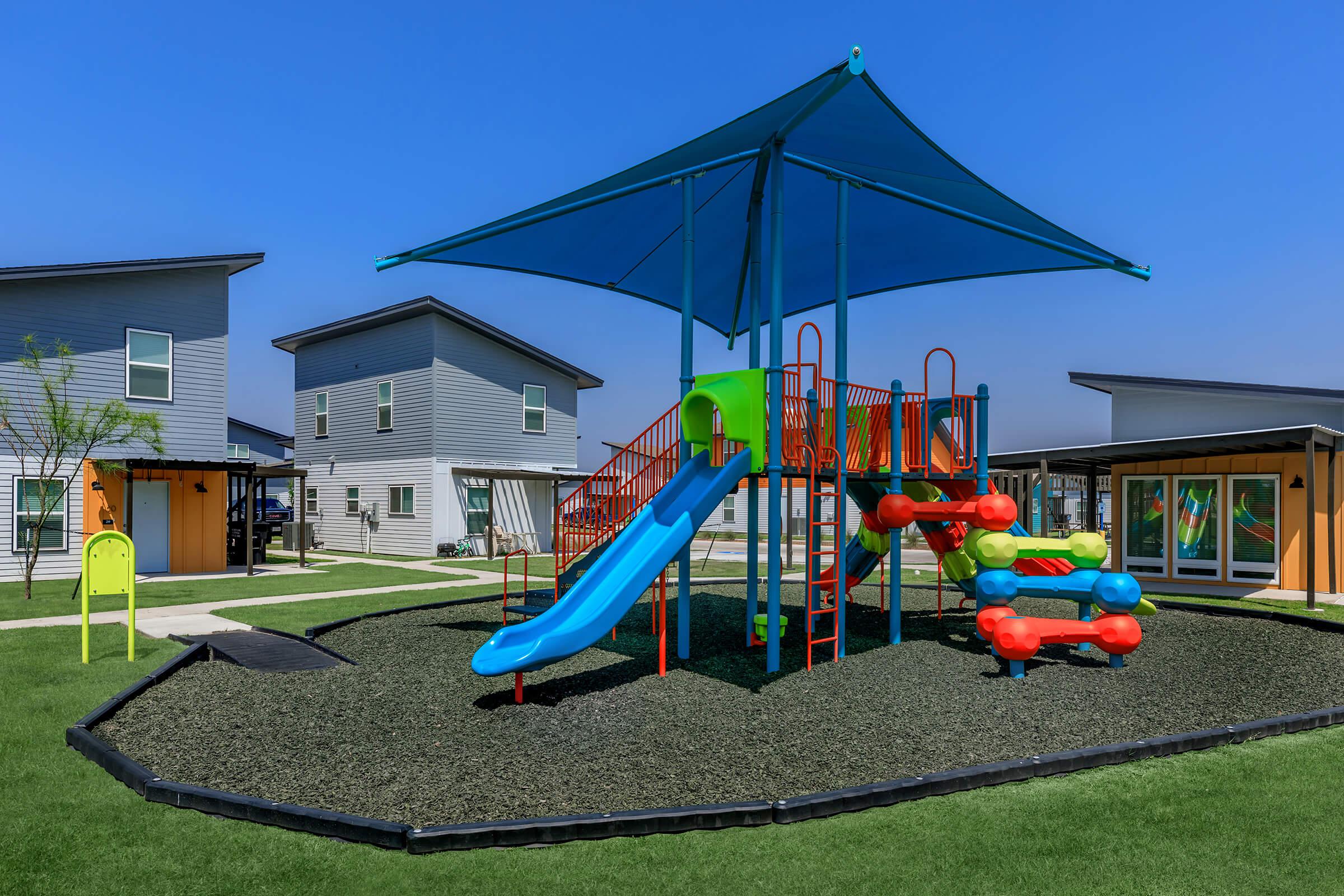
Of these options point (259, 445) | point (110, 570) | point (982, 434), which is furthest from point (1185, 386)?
point (259, 445)

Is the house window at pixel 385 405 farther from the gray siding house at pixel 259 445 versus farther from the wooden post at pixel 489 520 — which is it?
the gray siding house at pixel 259 445

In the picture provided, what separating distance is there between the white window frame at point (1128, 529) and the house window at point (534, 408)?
1938 centimetres

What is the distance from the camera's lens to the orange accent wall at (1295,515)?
17.3 metres

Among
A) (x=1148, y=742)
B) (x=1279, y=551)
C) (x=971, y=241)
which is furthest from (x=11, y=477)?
(x=1279, y=551)

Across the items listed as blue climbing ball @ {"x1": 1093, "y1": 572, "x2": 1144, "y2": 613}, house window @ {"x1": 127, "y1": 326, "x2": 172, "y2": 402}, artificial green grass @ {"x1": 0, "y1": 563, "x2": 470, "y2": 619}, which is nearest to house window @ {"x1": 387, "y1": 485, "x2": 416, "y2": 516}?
artificial green grass @ {"x1": 0, "y1": 563, "x2": 470, "y2": 619}

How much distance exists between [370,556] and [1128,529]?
75.2 feet

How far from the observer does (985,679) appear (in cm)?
901

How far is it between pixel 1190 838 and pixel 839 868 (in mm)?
2212

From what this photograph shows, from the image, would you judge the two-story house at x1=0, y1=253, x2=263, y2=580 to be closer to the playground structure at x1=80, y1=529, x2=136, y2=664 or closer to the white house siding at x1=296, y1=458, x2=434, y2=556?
the white house siding at x1=296, y1=458, x2=434, y2=556

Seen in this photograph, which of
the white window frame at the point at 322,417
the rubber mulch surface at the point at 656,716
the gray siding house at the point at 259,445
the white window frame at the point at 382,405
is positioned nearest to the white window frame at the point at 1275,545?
the rubber mulch surface at the point at 656,716

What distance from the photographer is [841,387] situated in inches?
389

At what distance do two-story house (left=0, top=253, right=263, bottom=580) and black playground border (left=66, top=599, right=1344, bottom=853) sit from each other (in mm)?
15462

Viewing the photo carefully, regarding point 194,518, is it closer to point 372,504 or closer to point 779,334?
point 372,504

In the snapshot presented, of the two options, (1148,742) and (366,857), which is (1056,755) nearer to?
(1148,742)
